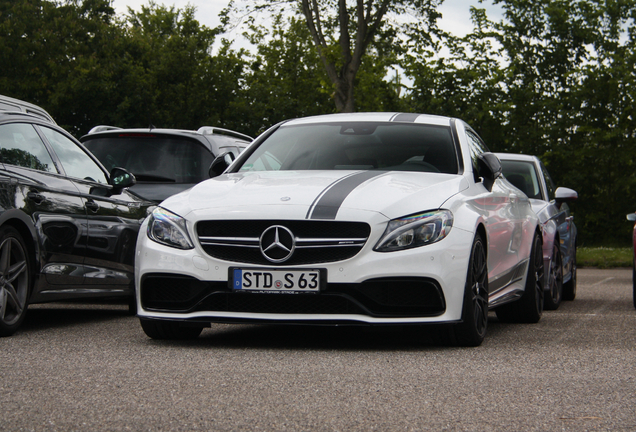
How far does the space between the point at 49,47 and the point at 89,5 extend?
605cm

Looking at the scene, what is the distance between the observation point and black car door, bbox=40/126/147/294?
759 centimetres

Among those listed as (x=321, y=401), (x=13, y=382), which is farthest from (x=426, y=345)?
(x=13, y=382)

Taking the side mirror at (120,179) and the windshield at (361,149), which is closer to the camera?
the windshield at (361,149)

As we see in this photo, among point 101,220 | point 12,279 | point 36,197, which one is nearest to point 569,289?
point 101,220

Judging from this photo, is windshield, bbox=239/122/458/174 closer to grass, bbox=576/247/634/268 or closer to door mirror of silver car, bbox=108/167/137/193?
door mirror of silver car, bbox=108/167/137/193

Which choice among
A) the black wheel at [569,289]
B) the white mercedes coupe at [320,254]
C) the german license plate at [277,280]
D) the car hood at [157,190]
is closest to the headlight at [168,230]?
the white mercedes coupe at [320,254]

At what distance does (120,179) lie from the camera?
8.12m

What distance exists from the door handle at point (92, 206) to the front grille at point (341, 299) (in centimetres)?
210

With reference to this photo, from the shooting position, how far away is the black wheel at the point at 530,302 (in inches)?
313

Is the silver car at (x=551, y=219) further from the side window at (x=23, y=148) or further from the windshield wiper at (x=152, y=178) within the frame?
the side window at (x=23, y=148)

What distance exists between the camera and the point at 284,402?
408 centimetres

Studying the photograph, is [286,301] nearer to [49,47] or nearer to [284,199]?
[284,199]

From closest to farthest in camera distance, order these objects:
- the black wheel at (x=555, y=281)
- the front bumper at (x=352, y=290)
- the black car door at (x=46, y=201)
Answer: the front bumper at (x=352, y=290) → the black car door at (x=46, y=201) → the black wheel at (x=555, y=281)

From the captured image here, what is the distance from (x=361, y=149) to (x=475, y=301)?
1632mm
